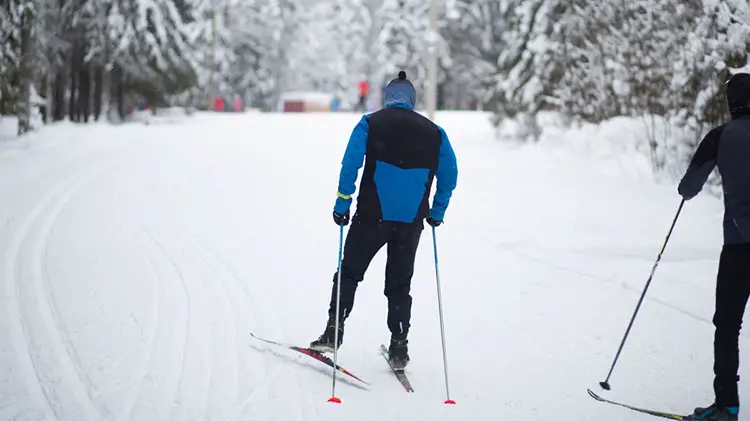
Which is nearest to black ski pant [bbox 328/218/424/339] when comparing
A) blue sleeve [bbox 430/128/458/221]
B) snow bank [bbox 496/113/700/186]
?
blue sleeve [bbox 430/128/458/221]

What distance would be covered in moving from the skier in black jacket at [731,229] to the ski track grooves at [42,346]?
157 inches

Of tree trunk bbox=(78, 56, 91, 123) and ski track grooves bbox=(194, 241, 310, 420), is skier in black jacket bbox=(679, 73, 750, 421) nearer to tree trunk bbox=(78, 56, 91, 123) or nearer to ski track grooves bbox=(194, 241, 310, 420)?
ski track grooves bbox=(194, 241, 310, 420)

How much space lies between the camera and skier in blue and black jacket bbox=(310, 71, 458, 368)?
510 cm

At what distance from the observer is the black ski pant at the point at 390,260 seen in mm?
5246

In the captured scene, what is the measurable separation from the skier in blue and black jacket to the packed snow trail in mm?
715

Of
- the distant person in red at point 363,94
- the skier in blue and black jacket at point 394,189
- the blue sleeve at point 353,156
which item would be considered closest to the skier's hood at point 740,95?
the skier in blue and black jacket at point 394,189

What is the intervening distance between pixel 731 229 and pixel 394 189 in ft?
7.26

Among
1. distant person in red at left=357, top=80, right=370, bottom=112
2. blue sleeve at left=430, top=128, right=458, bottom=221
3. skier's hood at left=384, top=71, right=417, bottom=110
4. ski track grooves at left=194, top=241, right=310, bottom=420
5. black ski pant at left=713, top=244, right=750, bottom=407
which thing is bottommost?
ski track grooves at left=194, top=241, right=310, bottom=420

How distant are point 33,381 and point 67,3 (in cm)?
2750

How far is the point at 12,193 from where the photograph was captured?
1266cm

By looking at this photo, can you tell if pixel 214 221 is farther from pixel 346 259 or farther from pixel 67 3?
pixel 67 3

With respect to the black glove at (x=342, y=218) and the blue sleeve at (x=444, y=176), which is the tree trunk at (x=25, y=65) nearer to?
the black glove at (x=342, y=218)

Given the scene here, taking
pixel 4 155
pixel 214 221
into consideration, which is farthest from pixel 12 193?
pixel 4 155

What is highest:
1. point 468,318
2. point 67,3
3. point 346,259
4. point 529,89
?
point 67,3
